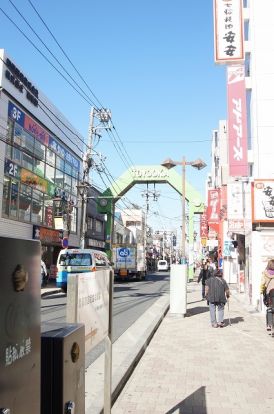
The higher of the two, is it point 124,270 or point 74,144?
point 74,144

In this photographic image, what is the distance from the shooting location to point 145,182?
43688 millimetres

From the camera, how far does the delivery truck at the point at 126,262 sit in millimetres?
39688

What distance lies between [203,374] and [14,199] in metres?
21.5

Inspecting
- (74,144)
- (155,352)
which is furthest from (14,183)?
(155,352)

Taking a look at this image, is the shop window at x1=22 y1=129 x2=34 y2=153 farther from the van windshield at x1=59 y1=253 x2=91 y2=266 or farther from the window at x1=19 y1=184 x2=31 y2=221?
the van windshield at x1=59 y1=253 x2=91 y2=266

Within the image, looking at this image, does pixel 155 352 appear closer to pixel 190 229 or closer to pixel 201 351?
pixel 201 351

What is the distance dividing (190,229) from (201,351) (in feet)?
110

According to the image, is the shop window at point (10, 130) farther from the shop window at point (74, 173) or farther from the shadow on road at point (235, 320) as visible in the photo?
the shadow on road at point (235, 320)

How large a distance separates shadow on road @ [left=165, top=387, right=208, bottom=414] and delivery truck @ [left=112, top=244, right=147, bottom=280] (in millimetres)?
33708

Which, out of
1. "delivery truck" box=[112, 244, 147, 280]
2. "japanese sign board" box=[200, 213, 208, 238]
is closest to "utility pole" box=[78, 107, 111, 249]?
"delivery truck" box=[112, 244, 147, 280]

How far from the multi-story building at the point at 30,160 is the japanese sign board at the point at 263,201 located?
11.7 m

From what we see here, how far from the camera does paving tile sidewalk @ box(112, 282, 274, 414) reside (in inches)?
214

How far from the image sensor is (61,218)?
2941cm

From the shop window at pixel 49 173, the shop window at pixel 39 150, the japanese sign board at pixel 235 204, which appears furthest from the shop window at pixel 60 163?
the japanese sign board at pixel 235 204
